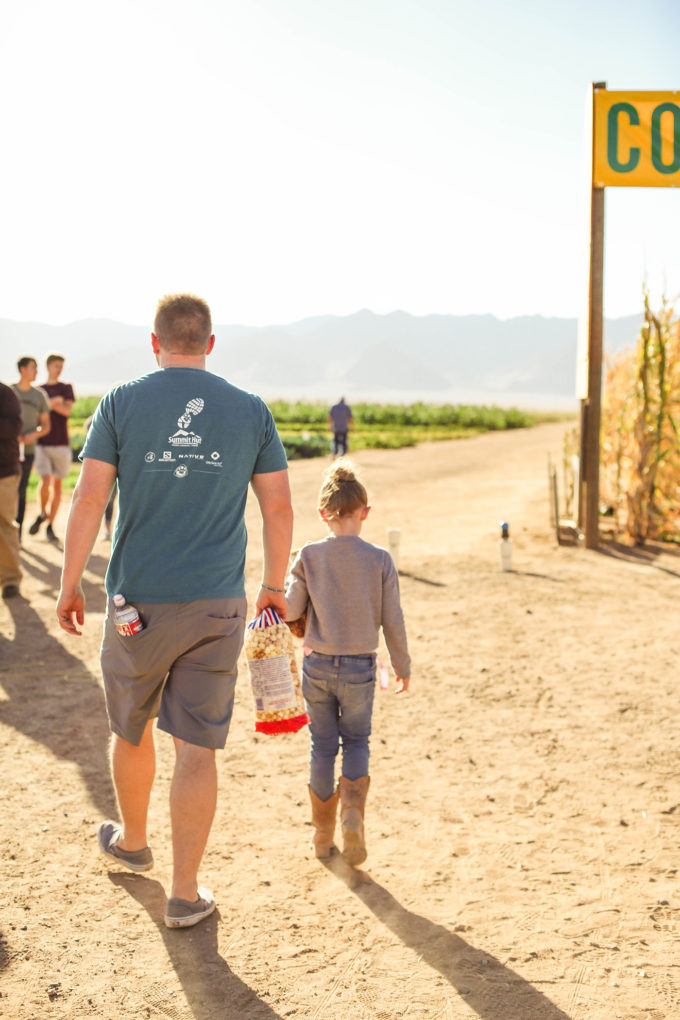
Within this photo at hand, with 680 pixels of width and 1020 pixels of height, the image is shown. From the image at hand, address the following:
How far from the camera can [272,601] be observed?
336 centimetres

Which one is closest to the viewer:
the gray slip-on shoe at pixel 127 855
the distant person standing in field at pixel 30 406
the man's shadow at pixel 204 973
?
the man's shadow at pixel 204 973

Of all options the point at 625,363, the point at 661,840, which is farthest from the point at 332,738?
A: the point at 625,363

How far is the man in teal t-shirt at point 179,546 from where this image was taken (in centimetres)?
304

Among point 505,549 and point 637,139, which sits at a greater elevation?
point 637,139

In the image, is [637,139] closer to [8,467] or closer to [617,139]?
[617,139]

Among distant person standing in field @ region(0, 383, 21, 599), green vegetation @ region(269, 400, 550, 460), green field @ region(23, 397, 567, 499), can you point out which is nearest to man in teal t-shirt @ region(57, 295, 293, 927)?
distant person standing in field @ region(0, 383, 21, 599)

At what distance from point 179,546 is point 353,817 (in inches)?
→ 56.1

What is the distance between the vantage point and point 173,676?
10.4ft

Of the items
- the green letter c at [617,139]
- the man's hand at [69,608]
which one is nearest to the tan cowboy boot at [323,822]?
the man's hand at [69,608]

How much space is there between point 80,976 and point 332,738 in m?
1.31

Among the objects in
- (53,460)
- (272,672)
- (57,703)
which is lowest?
(57,703)

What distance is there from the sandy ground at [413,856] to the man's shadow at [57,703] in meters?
0.02

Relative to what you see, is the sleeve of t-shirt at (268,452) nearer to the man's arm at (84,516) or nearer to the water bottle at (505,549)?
the man's arm at (84,516)

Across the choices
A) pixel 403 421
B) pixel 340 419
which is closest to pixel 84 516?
pixel 340 419
